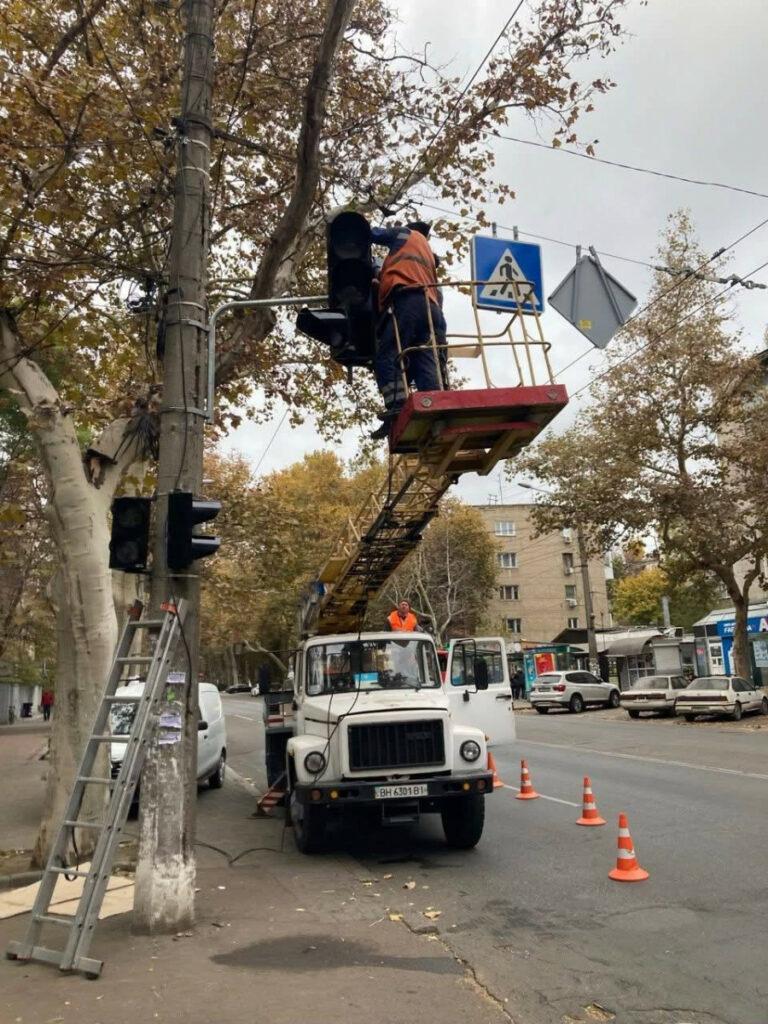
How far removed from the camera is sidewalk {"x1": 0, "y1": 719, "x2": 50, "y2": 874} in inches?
364

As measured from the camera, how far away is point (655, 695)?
28.4m

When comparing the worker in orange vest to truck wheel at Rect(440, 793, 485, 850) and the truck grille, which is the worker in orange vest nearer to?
the truck grille

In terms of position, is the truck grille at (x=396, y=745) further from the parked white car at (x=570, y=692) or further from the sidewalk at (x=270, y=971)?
the parked white car at (x=570, y=692)

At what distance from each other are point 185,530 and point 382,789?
3.56 m

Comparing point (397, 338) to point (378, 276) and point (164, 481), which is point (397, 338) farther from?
point (164, 481)

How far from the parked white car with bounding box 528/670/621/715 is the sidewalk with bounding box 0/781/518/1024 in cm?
2802

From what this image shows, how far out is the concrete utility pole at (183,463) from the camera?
19.4 ft

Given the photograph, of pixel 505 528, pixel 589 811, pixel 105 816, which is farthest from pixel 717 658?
pixel 105 816

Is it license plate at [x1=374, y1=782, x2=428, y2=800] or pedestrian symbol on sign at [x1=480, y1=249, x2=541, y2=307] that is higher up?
pedestrian symbol on sign at [x1=480, y1=249, x2=541, y2=307]

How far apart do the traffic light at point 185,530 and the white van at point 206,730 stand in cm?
644

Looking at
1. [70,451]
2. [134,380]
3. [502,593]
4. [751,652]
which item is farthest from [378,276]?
[502,593]

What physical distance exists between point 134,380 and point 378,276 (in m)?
6.87

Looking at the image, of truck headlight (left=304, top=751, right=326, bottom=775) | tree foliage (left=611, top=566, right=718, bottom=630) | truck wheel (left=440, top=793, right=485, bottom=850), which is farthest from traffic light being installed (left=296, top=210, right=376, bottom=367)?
tree foliage (left=611, top=566, right=718, bottom=630)

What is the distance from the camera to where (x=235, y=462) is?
29.0 meters
